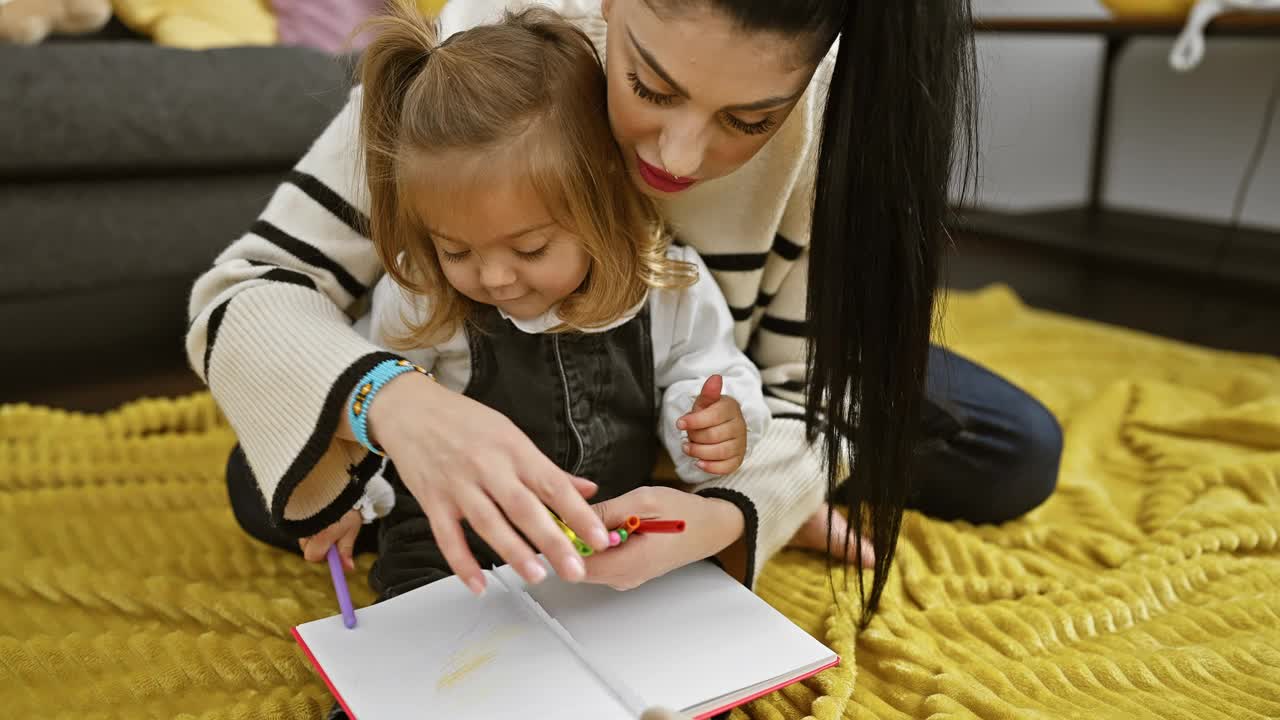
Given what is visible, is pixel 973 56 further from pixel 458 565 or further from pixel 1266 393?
pixel 1266 393

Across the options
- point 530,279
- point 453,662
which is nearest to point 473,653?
point 453,662

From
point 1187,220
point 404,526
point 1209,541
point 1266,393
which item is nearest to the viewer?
point 404,526

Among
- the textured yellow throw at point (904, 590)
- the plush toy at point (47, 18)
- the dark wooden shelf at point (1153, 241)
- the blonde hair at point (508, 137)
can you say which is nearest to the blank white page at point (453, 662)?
the textured yellow throw at point (904, 590)

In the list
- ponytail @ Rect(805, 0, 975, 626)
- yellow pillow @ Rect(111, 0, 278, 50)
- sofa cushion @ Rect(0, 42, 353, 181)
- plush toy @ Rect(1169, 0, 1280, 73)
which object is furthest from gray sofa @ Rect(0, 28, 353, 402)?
plush toy @ Rect(1169, 0, 1280, 73)

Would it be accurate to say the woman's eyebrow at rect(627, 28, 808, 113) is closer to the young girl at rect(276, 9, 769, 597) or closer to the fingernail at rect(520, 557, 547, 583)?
the young girl at rect(276, 9, 769, 597)

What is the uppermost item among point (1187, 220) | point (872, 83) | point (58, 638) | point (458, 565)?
point (872, 83)

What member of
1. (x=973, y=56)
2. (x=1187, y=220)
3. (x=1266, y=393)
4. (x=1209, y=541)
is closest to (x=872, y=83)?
(x=973, y=56)

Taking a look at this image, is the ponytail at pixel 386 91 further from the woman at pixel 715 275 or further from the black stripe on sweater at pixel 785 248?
the black stripe on sweater at pixel 785 248

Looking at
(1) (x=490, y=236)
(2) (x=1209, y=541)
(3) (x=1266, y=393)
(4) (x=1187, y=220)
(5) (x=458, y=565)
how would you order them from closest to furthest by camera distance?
1. (5) (x=458, y=565)
2. (1) (x=490, y=236)
3. (2) (x=1209, y=541)
4. (3) (x=1266, y=393)
5. (4) (x=1187, y=220)

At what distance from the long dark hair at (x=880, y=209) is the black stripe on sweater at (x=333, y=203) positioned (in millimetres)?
347

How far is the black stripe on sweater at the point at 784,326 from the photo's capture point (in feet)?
2.89

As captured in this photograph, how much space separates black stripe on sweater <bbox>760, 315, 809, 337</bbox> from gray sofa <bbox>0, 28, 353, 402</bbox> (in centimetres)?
72

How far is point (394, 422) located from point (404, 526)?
9.9 inches

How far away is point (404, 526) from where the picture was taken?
0.77m
